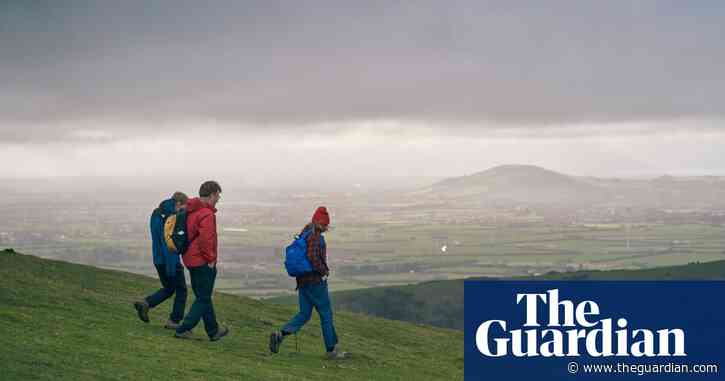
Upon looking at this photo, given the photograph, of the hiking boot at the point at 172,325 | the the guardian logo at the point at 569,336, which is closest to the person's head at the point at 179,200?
the hiking boot at the point at 172,325

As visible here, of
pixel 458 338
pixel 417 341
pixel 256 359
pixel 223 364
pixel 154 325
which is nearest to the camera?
pixel 223 364

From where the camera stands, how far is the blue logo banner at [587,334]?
2205cm

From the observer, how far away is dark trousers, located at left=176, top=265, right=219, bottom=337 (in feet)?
67.9

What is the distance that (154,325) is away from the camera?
24750mm

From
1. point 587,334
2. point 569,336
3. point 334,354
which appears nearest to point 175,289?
point 334,354

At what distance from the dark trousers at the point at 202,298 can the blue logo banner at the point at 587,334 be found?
21.2 ft

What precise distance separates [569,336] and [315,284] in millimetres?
6623

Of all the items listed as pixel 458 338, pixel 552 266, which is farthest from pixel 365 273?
pixel 458 338

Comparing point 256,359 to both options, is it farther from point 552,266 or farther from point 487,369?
point 552,266

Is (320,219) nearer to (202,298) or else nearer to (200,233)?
(200,233)

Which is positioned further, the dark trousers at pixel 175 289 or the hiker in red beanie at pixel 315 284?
the dark trousers at pixel 175 289

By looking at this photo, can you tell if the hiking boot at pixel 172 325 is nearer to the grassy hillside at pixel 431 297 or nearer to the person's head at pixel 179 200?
the person's head at pixel 179 200

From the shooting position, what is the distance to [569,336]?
72.4 ft

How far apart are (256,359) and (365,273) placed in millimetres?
160336
